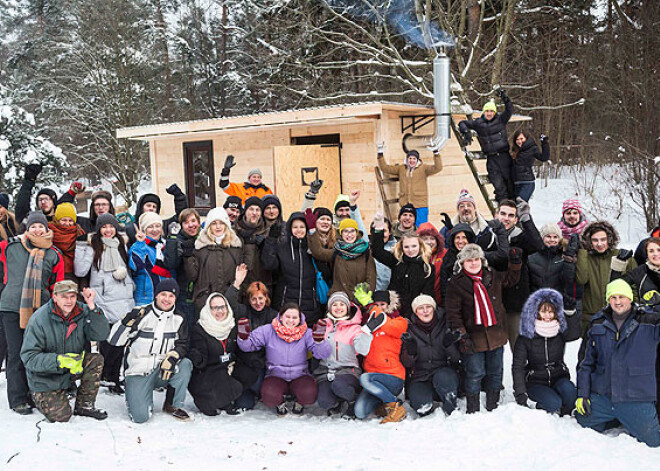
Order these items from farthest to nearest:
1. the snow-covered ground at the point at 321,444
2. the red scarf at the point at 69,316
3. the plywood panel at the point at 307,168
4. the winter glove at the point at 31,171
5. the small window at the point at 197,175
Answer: the small window at the point at 197,175
the plywood panel at the point at 307,168
the winter glove at the point at 31,171
the red scarf at the point at 69,316
the snow-covered ground at the point at 321,444

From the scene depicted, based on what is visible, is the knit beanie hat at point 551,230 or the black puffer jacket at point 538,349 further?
the knit beanie hat at point 551,230

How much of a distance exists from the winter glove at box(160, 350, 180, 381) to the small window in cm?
786

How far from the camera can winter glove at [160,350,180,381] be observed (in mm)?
4891

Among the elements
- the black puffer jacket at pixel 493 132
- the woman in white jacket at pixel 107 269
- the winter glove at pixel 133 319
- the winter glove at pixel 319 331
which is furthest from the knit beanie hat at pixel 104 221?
the black puffer jacket at pixel 493 132

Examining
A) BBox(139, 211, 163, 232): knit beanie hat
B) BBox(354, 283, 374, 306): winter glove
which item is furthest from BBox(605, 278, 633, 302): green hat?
BBox(139, 211, 163, 232): knit beanie hat

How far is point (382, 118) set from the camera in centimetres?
955

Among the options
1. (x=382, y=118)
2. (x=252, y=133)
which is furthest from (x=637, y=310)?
(x=252, y=133)

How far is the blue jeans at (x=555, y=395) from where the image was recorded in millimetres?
4805

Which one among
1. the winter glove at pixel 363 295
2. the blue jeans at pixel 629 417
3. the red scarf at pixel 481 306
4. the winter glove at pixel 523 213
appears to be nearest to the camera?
the blue jeans at pixel 629 417

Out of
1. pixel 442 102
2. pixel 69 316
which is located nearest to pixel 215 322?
pixel 69 316

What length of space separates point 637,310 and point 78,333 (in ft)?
14.1

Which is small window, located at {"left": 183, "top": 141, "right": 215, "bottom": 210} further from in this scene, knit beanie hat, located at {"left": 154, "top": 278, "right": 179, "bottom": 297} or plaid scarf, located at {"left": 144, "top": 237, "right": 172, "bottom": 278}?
knit beanie hat, located at {"left": 154, "top": 278, "right": 179, "bottom": 297}

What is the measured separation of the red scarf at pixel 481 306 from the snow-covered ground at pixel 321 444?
683mm

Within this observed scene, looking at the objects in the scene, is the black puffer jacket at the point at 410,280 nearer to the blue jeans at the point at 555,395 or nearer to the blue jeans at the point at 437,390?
the blue jeans at the point at 437,390
